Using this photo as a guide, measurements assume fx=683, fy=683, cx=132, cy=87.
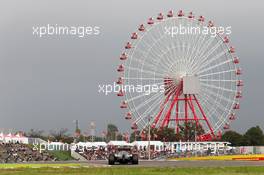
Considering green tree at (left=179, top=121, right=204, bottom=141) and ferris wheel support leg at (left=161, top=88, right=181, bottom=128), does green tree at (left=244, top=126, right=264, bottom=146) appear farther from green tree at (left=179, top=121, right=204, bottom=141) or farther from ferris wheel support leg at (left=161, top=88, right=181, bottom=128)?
ferris wheel support leg at (left=161, top=88, right=181, bottom=128)

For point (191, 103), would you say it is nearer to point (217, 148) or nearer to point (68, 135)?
point (217, 148)

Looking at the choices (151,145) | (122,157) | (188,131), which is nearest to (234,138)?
(188,131)

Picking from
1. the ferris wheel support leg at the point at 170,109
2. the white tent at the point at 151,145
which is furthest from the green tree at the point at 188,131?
the white tent at the point at 151,145

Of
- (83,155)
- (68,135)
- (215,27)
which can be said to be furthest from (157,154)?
(68,135)

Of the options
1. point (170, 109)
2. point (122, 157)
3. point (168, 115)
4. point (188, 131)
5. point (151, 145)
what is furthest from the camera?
point (188, 131)

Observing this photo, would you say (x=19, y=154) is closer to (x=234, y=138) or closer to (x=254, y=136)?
(x=234, y=138)

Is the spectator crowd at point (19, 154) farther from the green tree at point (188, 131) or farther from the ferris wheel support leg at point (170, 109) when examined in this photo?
the green tree at point (188, 131)

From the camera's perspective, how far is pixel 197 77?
109188 millimetres

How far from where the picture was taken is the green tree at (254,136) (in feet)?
573

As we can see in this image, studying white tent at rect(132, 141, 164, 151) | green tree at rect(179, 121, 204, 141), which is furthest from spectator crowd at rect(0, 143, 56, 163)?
green tree at rect(179, 121, 204, 141)

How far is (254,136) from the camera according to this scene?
17862cm

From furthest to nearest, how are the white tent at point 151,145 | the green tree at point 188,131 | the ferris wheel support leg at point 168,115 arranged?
the green tree at point 188,131, the ferris wheel support leg at point 168,115, the white tent at point 151,145

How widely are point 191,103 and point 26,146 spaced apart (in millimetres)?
35146

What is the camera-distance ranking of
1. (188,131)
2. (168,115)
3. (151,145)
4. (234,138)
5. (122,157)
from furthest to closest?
(234,138), (188,131), (168,115), (151,145), (122,157)
